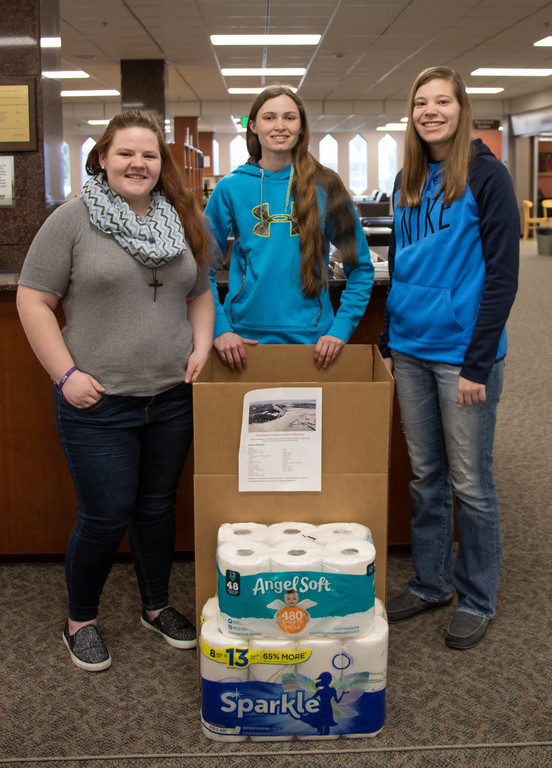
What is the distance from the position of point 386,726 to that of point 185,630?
1.98 ft

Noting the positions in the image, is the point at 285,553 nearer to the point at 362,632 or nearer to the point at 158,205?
the point at 362,632

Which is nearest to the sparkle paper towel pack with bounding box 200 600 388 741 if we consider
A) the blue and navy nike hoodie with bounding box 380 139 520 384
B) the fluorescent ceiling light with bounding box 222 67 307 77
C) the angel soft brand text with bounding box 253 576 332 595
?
the angel soft brand text with bounding box 253 576 332 595

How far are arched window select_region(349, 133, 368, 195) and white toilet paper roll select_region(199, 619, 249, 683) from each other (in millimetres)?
21570

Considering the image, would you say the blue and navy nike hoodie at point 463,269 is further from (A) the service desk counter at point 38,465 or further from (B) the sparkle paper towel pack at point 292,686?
(B) the sparkle paper towel pack at point 292,686

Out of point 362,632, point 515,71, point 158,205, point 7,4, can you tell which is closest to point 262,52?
point 515,71

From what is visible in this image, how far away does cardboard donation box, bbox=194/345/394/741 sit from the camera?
4.98ft

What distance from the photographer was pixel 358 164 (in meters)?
22.3

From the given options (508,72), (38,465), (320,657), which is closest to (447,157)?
(320,657)

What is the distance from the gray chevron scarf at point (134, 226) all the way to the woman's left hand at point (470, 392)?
2.43 feet

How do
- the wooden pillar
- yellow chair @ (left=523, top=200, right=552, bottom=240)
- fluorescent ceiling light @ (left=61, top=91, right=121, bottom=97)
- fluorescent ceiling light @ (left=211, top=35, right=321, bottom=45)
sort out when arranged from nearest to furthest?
the wooden pillar
fluorescent ceiling light @ (left=211, top=35, right=321, bottom=45)
fluorescent ceiling light @ (left=61, top=91, right=121, bottom=97)
yellow chair @ (left=523, top=200, right=552, bottom=240)

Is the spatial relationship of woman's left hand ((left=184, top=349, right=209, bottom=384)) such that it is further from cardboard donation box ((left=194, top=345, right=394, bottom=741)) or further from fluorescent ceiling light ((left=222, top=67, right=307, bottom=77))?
fluorescent ceiling light ((left=222, top=67, right=307, bottom=77))

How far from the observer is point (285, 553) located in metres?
1.53

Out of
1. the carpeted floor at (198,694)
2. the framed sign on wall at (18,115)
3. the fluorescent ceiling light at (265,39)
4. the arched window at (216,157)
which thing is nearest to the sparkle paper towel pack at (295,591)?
the carpeted floor at (198,694)

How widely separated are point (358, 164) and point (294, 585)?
22.1m
